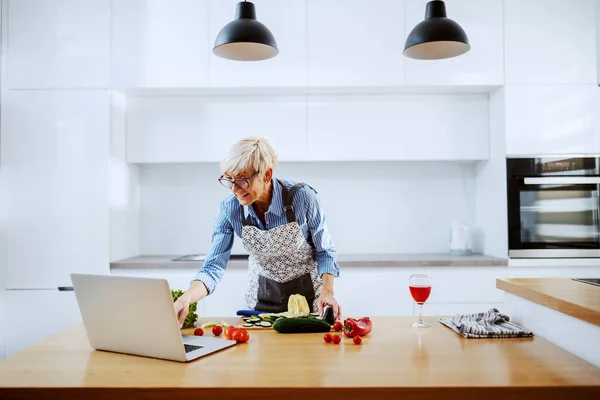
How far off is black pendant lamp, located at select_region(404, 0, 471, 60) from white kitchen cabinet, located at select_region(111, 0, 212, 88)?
5.15 ft

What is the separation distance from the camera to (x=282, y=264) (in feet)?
7.70

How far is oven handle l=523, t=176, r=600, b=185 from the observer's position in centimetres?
336

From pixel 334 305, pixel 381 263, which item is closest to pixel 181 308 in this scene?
pixel 334 305

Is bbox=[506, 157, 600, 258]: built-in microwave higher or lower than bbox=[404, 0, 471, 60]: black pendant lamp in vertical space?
lower

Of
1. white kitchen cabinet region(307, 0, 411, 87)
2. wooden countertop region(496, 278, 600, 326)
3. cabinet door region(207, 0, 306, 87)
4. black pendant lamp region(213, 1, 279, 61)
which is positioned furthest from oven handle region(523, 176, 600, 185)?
black pendant lamp region(213, 1, 279, 61)

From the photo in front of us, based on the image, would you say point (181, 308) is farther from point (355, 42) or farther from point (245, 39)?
point (355, 42)

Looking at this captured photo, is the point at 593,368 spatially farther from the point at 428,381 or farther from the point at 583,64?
the point at 583,64

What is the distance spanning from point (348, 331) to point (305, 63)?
2209 mm

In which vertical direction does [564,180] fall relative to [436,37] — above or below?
below

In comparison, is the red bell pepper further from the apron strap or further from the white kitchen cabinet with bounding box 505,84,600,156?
the white kitchen cabinet with bounding box 505,84,600,156

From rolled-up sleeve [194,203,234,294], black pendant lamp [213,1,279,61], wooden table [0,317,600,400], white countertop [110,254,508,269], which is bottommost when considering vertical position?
wooden table [0,317,600,400]

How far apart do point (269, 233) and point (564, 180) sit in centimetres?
209

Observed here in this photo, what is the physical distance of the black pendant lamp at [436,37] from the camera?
2150 mm

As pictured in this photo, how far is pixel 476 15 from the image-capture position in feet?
11.3
